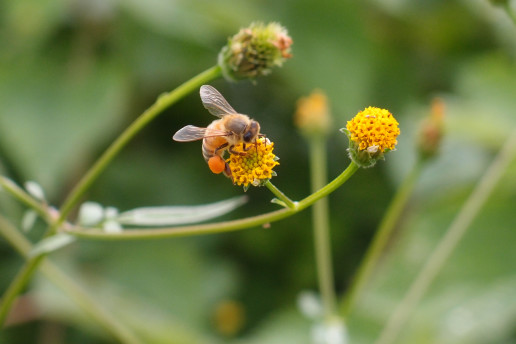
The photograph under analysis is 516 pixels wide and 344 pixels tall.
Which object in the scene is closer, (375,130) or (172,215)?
(375,130)

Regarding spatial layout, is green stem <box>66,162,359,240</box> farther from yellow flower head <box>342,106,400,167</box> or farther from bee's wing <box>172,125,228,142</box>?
bee's wing <box>172,125,228,142</box>

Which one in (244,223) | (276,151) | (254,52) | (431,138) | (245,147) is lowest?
(244,223)

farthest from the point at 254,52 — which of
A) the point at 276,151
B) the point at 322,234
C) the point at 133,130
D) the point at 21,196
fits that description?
the point at 276,151

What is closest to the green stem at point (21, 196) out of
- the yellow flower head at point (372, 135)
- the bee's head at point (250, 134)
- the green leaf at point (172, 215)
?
the green leaf at point (172, 215)

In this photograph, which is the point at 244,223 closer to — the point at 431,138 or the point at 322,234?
the point at 322,234

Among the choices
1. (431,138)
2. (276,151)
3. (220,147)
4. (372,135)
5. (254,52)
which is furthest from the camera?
(276,151)

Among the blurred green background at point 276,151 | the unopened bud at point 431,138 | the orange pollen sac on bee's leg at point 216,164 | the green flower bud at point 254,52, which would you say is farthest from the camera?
the blurred green background at point 276,151

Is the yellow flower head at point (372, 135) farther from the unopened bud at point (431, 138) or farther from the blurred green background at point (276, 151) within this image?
the blurred green background at point (276, 151)

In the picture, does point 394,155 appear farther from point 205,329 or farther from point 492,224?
point 205,329
